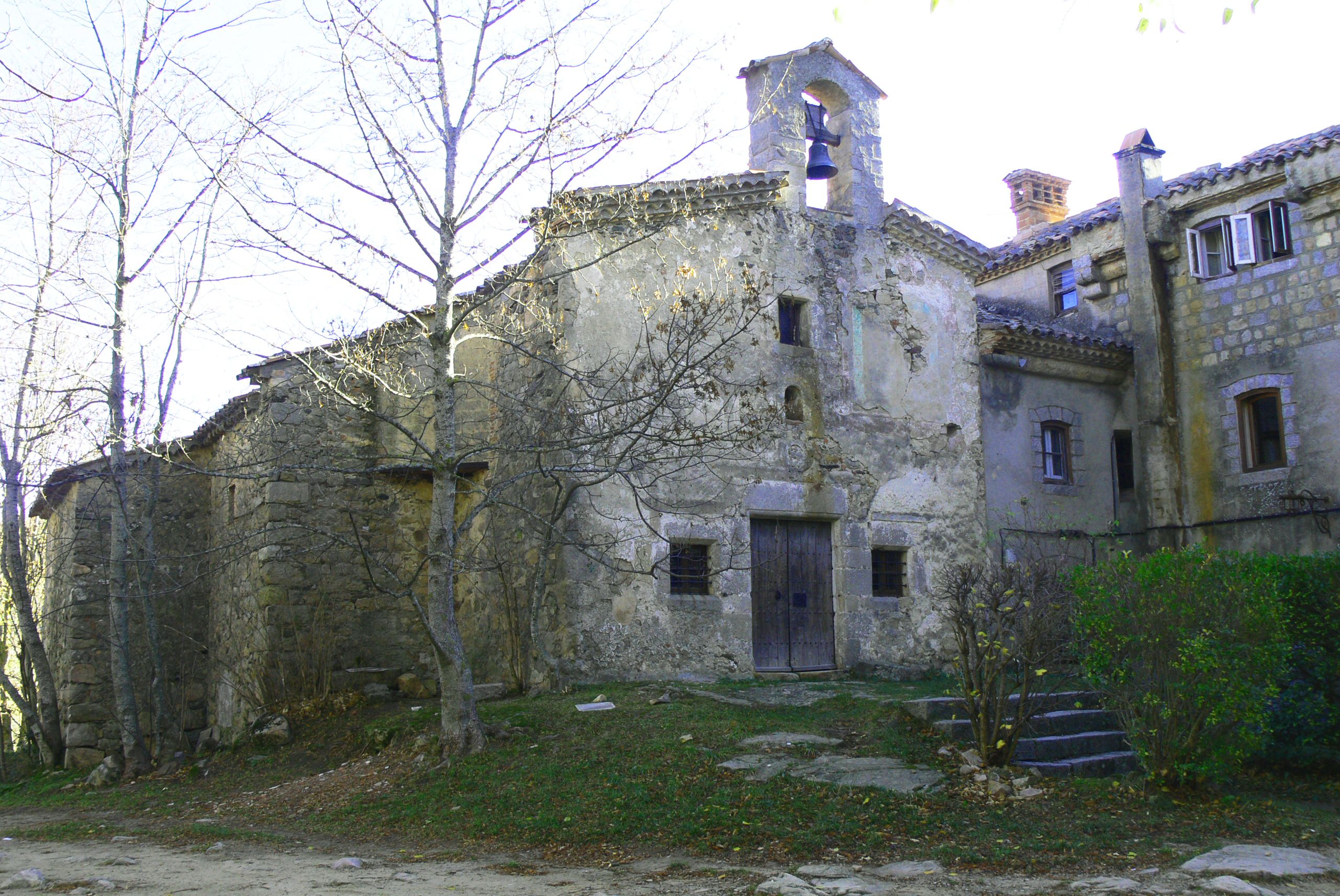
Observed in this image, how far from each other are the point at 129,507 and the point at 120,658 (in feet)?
10.4

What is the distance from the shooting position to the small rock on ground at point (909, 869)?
5.37m

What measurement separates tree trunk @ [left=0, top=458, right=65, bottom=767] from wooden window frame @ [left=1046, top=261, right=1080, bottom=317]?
16551mm

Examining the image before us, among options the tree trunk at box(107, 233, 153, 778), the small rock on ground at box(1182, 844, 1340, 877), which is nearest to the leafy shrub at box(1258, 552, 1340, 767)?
the small rock on ground at box(1182, 844, 1340, 877)

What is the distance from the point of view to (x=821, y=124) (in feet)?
44.2

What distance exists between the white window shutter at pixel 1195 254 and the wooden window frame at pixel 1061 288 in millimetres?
2368

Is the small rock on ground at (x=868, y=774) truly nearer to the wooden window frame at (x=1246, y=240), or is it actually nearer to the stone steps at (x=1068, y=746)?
the stone steps at (x=1068, y=746)

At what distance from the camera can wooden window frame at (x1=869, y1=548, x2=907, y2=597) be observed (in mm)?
13039

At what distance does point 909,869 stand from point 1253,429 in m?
13.3

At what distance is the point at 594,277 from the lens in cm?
1155

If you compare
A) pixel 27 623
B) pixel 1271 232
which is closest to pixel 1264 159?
pixel 1271 232

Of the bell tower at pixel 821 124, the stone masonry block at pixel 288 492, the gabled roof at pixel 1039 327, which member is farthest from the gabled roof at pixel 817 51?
the stone masonry block at pixel 288 492

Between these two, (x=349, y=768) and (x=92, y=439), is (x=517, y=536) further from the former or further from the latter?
(x=92, y=439)

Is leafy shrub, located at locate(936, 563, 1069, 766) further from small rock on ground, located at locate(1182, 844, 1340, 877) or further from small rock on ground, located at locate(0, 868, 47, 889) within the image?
small rock on ground, located at locate(0, 868, 47, 889)

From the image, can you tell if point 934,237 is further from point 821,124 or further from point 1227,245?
point 1227,245
